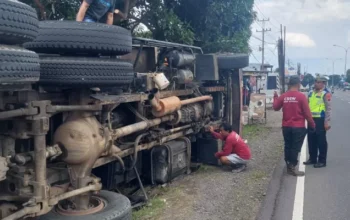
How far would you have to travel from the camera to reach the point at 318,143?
8602mm

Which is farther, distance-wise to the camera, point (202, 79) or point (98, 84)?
point (202, 79)

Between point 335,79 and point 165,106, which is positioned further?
point 335,79

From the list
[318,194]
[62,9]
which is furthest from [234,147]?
[62,9]

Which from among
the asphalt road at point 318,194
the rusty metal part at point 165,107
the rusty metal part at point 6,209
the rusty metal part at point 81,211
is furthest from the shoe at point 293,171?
the rusty metal part at point 6,209

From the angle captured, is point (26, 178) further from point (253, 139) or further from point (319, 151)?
point (253, 139)

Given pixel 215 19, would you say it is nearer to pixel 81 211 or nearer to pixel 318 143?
pixel 318 143

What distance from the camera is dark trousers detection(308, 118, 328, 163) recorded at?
8.52 m

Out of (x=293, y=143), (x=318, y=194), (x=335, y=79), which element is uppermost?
(x=335, y=79)

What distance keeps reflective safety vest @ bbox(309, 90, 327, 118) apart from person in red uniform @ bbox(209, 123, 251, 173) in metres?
1.61

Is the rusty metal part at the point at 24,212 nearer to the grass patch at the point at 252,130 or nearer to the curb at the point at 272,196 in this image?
the curb at the point at 272,196

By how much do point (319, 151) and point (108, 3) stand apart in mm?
5080

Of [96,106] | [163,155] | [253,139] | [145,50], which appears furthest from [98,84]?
[253,139]

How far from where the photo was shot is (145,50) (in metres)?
7.35

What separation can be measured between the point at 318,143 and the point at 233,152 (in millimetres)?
1753
